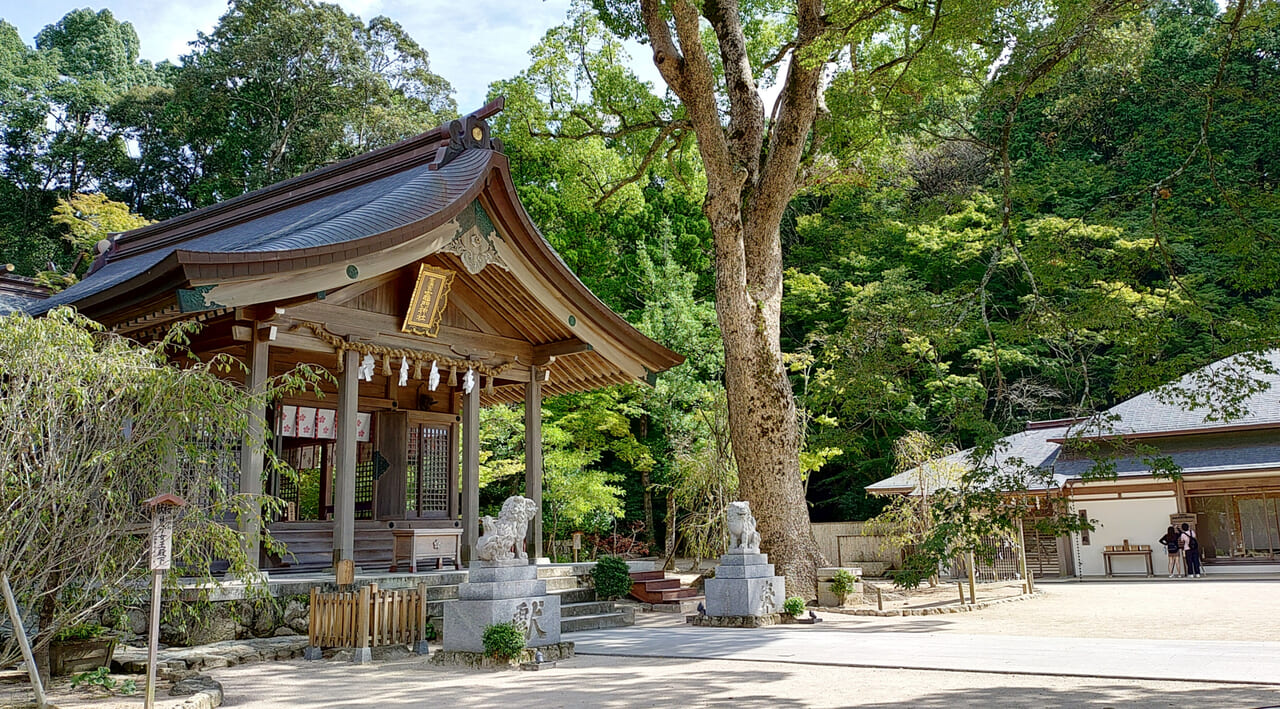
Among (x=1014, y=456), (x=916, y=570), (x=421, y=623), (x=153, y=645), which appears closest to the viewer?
(x=153, y=645)

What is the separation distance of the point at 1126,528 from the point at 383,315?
20.8 m

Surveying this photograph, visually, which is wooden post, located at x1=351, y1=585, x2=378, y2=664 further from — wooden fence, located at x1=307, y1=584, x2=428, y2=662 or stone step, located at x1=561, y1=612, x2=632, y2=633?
stone step, located at x1=561, y1=612, x2=632, y2=633

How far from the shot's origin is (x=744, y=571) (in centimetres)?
1179

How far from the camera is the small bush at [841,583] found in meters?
14.0

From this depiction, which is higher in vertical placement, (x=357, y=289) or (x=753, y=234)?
(x=753, y=234)

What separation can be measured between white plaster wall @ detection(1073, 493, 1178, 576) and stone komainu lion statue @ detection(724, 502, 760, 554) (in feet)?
48.2

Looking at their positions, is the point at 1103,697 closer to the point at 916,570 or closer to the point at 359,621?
the point at 916,570

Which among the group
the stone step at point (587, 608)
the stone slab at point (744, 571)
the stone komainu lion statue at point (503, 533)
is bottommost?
the stone step at point (587, 608)

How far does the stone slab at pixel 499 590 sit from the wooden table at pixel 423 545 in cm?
339

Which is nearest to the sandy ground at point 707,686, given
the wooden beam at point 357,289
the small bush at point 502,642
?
the small bush at point 502,642

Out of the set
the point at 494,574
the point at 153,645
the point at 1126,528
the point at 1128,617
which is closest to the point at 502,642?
the point at 494,574

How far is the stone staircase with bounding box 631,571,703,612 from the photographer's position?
14.7 metres

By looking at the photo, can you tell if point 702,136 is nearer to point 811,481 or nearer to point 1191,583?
point 1191,583

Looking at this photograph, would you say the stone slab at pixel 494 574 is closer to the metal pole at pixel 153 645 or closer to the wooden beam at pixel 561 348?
the metal pole at pixel 153 645
